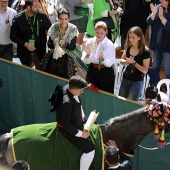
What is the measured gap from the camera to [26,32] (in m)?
7.61

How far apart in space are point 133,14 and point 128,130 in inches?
159

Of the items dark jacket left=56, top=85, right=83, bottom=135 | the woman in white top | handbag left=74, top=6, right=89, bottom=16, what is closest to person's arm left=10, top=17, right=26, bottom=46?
the woman in white top

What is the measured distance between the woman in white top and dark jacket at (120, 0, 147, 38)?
208 centimetres

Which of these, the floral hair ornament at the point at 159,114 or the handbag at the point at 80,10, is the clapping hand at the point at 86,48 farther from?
the handbag at the point at 80,10

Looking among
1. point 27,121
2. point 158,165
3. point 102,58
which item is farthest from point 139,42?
point 27,121

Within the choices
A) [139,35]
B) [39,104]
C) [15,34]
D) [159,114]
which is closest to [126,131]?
[159,114]

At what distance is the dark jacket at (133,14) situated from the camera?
8656 millimetres

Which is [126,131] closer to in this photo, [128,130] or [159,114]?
[128,130]

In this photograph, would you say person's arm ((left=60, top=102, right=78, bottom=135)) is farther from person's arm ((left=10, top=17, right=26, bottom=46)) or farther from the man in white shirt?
the man in white shirt

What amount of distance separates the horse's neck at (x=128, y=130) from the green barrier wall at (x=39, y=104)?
66 centimetres

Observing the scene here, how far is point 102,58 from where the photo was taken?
6.62 metres

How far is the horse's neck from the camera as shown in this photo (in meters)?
5.02

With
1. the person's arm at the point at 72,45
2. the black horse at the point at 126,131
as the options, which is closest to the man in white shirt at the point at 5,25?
the person's arm at the point at 72,45

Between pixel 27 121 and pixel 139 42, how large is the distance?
2.37 m
